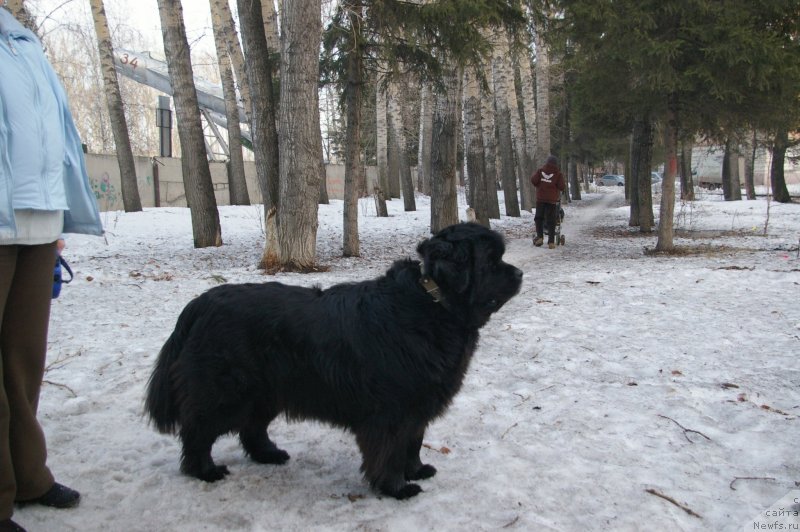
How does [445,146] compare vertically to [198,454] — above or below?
above

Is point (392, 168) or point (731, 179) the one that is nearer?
point (731, 179)

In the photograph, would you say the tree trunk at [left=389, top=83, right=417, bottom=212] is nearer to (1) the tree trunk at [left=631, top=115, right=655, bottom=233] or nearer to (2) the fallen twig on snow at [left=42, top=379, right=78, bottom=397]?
(1) the tree trunk at [left=631, top=115, right=655, bottom=233]

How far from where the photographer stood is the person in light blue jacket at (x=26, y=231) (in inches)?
88.9

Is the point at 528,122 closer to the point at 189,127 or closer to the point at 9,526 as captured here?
the point at 189,127

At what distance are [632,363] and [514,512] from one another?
2.63 metres

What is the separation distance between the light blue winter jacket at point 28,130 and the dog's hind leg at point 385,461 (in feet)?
5.68

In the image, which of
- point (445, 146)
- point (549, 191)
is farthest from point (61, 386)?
point (549, 191)

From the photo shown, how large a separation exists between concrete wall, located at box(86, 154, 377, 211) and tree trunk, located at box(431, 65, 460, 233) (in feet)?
41.1

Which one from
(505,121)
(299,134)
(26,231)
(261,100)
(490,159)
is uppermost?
(505,121)

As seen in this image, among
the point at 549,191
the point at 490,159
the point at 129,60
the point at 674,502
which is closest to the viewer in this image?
the point at 674,502

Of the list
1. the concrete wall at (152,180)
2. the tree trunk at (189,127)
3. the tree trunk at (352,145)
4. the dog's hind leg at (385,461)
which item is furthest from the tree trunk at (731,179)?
the dog's hind leg at (385,461)

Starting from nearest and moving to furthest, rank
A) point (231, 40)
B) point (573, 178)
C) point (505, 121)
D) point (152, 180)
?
point (231, 40) → point (505, 121) → point (152, 180) → point (573, 178)

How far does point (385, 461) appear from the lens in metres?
2.84

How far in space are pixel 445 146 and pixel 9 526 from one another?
420 inches
